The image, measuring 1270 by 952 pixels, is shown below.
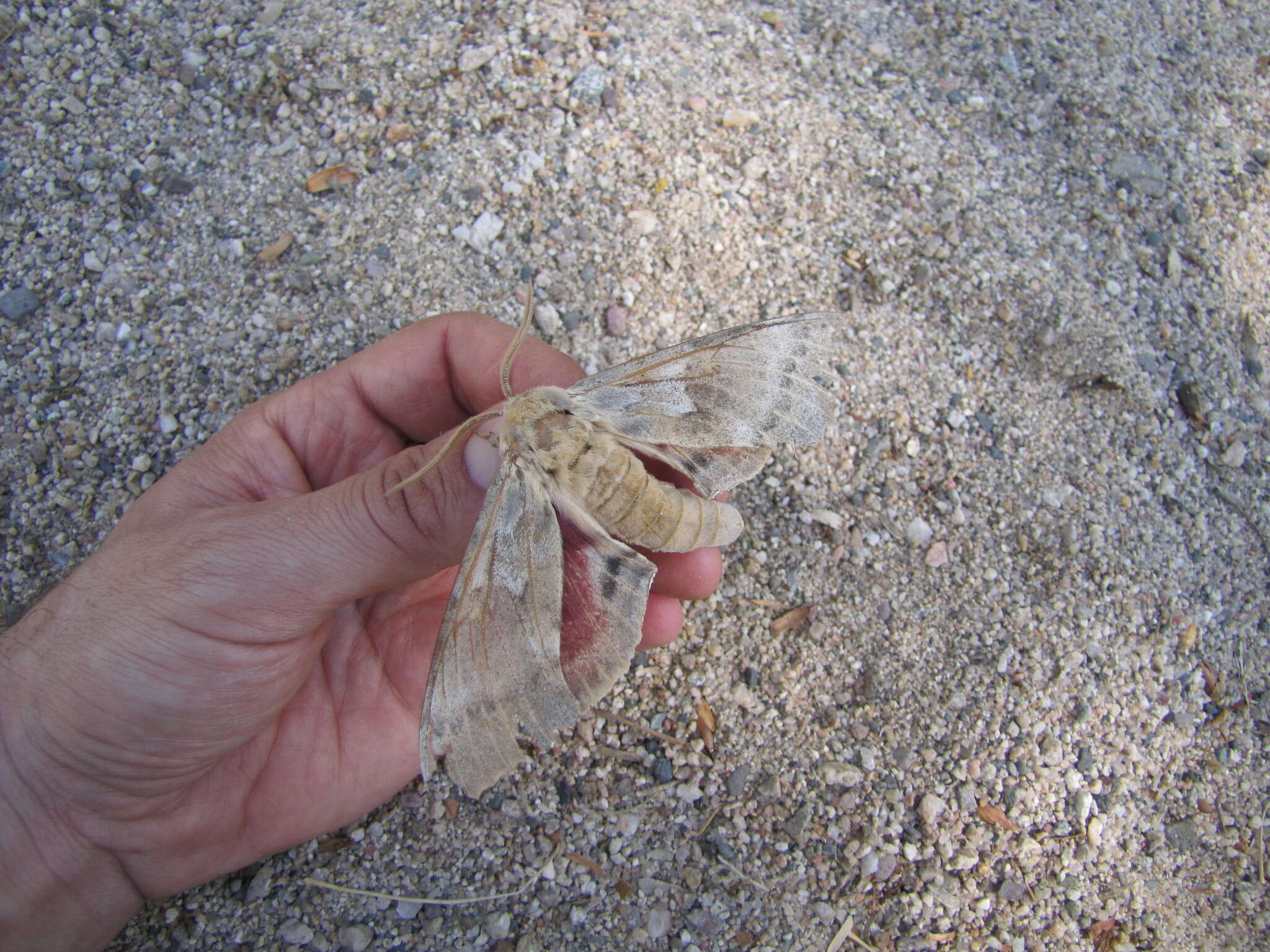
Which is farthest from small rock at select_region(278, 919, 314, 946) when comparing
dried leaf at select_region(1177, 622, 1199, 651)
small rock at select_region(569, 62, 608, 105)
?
small rock at select_region(569, 62, 608, 105)

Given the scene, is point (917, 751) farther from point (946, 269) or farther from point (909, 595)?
point (946, 269)

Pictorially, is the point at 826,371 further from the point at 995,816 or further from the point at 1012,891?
the point at 1012,891

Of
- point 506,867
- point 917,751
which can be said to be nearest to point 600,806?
point 506,867

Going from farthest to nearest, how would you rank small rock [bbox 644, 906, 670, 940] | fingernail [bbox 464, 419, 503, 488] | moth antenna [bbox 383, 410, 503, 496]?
1. small rock [bbox 644, 906, 670, 940]
2. fingernail [bbox 464, 419, 503, 488]
3. moth antenna [bbox 383, 410, 503, 496]

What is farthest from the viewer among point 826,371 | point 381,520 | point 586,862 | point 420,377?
point 420,377

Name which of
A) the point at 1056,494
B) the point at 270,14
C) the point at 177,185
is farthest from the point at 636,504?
the point at 270,14

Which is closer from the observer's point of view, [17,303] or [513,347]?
[513,347]

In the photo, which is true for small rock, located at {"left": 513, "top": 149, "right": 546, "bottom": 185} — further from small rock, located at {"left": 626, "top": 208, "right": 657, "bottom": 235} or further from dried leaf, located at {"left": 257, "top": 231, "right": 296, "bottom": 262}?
dried leaf, located at {"left": 257, "top": 231, "right": 296, "bottom": 262}
